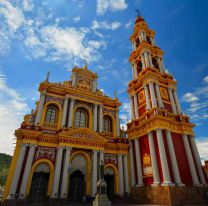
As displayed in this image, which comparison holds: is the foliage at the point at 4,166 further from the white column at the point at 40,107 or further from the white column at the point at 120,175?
the white column at the point at 120,175

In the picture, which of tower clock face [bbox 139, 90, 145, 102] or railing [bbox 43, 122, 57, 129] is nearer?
railing [bbox 43, 122, 57, 129]

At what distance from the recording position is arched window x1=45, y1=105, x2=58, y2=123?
62.4 feet

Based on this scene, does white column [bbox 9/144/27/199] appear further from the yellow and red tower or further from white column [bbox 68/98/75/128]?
the yellow and red tower

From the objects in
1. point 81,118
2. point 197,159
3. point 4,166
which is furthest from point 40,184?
point 4,166

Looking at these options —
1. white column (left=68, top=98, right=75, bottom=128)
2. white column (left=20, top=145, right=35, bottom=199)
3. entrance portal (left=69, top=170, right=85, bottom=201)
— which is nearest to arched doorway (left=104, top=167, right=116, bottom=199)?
entrance portal (left=69, top=170, right=85, bottom=201)

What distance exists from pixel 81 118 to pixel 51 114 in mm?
3848

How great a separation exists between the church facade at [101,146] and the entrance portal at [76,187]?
0.09m

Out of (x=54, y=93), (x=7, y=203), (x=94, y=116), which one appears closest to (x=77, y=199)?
(x=7, y=203)

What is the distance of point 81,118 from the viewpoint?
2112cm

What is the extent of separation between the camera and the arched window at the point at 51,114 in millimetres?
19016

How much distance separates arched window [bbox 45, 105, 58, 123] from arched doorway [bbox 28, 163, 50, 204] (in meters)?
5.09

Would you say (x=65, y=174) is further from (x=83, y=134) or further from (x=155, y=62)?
(x=155, y=62)

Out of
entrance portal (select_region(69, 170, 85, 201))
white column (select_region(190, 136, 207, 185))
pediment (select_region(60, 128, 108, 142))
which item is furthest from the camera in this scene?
pediment (select_region(60, 128, 108, 142))

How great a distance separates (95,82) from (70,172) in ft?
42.1
